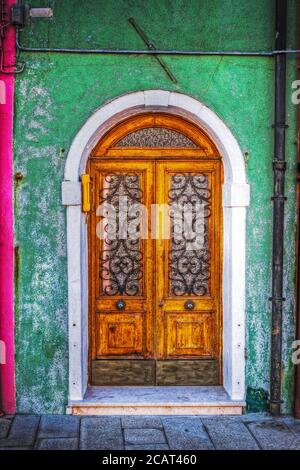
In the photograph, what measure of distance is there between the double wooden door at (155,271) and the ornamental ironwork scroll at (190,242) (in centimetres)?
1

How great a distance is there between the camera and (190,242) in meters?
6.43

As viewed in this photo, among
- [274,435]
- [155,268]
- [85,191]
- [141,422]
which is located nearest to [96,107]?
[85,191]

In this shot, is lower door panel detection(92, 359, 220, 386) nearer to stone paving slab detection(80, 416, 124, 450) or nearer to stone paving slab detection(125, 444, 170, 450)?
stone paving slab detection(80, 416, 124, 450)

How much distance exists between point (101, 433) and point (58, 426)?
47cm

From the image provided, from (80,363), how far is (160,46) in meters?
3.27

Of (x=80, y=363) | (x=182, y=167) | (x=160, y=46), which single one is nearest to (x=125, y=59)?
(x=160, y=46)

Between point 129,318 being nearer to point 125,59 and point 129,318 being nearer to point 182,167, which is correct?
point 182,167

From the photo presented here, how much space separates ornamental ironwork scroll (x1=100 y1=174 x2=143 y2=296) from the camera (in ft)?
21.0

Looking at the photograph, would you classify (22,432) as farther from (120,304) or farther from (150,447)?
(120,304)

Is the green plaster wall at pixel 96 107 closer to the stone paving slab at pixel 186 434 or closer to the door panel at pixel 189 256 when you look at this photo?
the door panel at pixel 189 256

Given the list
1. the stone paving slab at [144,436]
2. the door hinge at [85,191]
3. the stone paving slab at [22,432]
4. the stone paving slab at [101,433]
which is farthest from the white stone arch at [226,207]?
the stone paving slab at [144,436]

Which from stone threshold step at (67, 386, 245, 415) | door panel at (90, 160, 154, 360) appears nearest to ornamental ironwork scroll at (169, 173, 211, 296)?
door panel at (90, 160, 154, 360)

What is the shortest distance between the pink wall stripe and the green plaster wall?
8cm
